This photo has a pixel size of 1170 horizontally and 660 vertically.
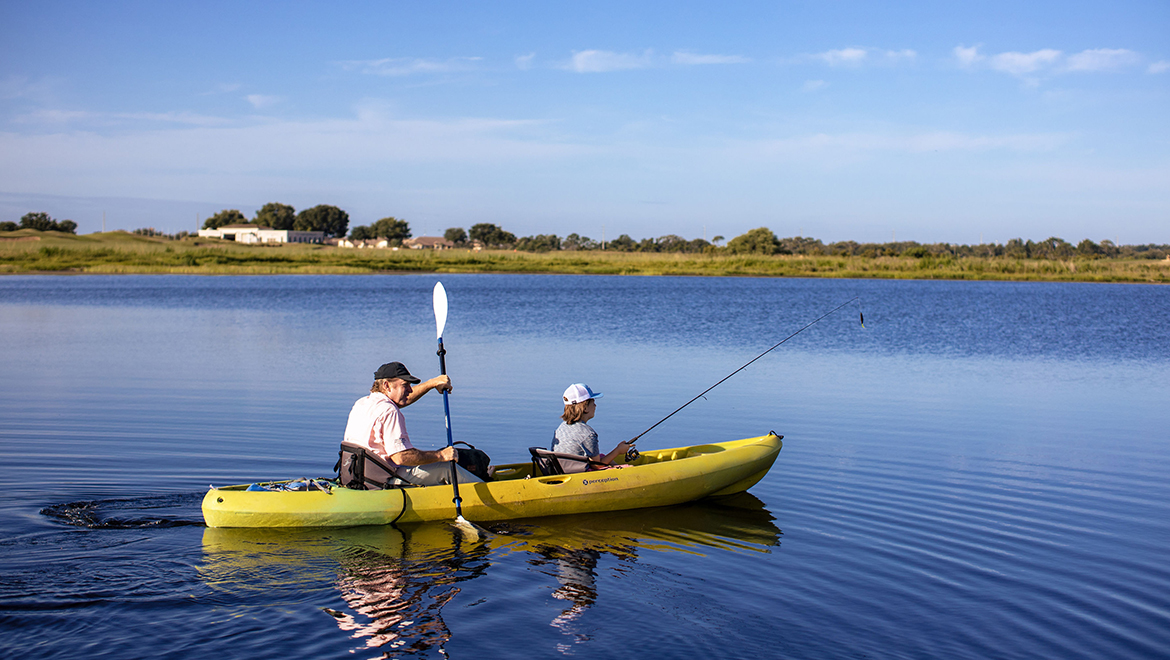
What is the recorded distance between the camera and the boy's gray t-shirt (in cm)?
789

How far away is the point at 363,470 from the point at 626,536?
7.15 feet

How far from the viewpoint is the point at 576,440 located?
25.9 feet

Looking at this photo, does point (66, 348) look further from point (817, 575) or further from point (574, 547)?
point (817, 575)

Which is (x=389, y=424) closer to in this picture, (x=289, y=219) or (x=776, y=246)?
(x=776, y=246)

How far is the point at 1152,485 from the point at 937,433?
8.60 feet

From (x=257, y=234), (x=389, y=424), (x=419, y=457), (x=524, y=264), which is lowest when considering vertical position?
(x=419, y=457)

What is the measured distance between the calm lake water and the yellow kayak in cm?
17

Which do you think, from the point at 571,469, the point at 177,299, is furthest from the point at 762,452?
the point at 177,299

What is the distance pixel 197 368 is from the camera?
16.0 meters

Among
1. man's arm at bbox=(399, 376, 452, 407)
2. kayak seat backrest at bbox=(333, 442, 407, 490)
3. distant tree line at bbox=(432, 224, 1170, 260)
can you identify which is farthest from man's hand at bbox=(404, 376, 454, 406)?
distant tree line at bbox=(432, 224, 1170, 260)

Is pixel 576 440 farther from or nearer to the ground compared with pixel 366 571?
farther from the ground

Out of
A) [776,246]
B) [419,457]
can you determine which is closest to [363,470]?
[419,457]

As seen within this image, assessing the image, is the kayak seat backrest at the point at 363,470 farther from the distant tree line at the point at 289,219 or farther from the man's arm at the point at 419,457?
the distant tree line at the point at 289,219

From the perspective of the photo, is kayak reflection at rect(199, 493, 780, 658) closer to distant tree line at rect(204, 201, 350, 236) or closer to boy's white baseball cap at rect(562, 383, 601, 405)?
boy's white baseball cap at rect(562, 383, 601, 405)
